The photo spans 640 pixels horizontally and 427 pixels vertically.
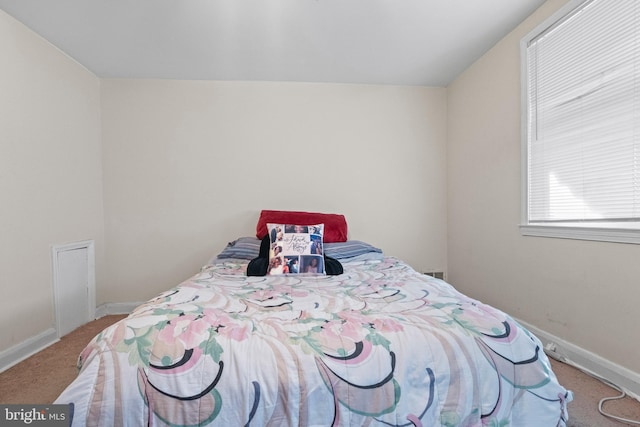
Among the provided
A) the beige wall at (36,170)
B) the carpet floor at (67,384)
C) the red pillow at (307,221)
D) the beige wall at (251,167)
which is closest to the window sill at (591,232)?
the carpet floor at (67,384)

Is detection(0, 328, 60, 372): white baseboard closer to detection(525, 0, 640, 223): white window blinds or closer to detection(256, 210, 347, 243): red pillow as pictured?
detection(256, 210, 347, 243): red pillow

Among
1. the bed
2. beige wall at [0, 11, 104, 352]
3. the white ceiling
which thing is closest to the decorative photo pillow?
the bed

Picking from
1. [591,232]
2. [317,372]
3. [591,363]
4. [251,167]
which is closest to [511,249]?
[591,232]

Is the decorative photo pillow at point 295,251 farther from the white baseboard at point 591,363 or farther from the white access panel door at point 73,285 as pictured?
the white access panel door at point 73,285

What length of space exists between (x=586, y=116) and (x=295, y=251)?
1920 mm

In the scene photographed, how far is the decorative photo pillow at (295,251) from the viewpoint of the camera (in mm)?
2002

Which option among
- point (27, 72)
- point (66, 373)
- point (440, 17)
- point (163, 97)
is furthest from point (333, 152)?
point (66, 373)

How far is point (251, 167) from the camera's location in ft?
10.0

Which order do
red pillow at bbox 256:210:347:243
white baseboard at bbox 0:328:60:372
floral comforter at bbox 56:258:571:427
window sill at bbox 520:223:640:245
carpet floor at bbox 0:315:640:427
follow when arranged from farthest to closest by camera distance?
red pillow at bbox 256:210:347:243 → white baseboard at bbox 0:328:60:372 → window sill at bbox 520:223:640:245 → carpet floor at bbox 0:315:640:427 → floral comforter at bbox 56:258:571:427

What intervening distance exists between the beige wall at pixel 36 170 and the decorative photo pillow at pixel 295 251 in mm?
1682

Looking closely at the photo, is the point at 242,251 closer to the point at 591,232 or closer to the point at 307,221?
the point at 307,221

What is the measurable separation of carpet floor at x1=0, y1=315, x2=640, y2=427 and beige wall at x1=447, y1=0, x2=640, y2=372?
19cm

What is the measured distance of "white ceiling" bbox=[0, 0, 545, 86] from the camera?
199 cm

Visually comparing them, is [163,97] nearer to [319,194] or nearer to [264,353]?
[319,194]
